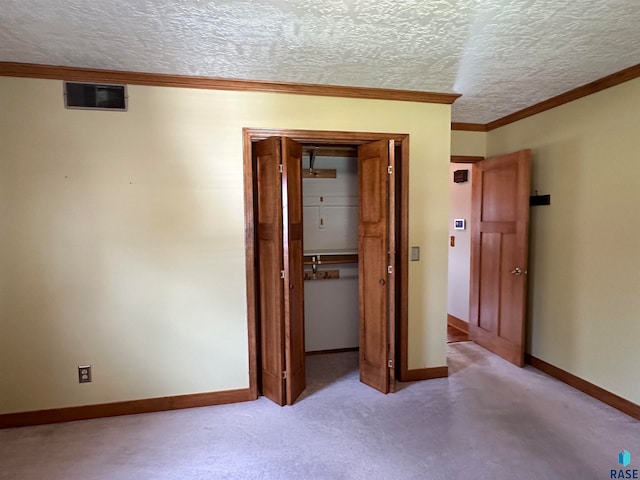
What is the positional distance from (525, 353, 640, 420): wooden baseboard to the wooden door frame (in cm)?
140

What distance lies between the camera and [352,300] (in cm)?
398

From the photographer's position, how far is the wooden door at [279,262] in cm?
268

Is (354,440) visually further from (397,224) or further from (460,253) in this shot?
(460,253)

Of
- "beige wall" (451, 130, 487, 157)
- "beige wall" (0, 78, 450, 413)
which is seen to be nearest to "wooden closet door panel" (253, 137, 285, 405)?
"beige wall" (0, 78, 450, 413)

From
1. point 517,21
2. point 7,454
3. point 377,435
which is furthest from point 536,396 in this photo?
point 7,454

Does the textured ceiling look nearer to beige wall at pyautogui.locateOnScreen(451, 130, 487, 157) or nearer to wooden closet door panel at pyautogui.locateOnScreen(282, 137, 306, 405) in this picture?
wooden closet door panel at pyautogui.locateOnScreen(282, 137, 306, 405)

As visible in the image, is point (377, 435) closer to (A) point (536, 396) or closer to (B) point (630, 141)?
(A) point (536, 396)

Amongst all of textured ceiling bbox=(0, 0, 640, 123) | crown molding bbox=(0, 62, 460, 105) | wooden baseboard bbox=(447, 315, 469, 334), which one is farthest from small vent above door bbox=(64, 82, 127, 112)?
wooden baseboard bbox=(447, 315, 469, 334)

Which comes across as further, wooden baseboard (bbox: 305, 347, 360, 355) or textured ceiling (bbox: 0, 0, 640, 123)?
wooden baseboard (bbox: 305, 347, 360, 355)

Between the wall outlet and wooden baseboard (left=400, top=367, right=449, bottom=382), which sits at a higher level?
the wall outlet

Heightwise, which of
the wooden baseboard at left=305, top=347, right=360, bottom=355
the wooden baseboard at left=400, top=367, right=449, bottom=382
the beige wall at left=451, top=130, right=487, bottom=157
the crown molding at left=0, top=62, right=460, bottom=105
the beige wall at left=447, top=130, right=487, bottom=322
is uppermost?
the crown molding at left=0, top=62, right=460, bottom=105

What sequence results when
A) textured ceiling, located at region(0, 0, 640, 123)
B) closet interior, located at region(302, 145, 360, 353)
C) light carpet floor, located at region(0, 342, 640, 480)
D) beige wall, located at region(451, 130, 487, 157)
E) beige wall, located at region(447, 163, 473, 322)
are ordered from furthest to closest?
beige wall, located at region(447, 163, 473, 322)
beige wall, located at region(451, 130, 487, 157)
closet interior, located at region(302, 145, 360, 353)
light carpet floor, located at region(0, 342, 640, 480)
textured ceiling, located at region(0, 0, 640, 123)

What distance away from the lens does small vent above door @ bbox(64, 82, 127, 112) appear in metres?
2.47

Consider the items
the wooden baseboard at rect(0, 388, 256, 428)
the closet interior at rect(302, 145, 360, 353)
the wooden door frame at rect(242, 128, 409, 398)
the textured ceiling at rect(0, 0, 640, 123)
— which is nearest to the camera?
the textured ceiling at rect(0, 0, 640, 123)
